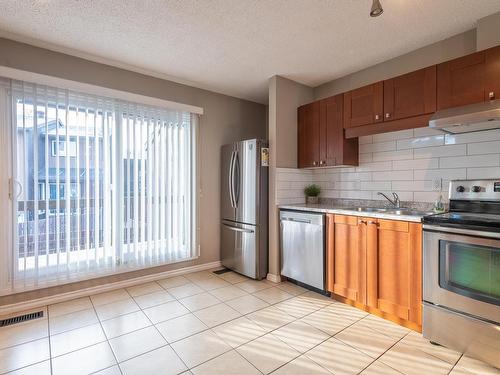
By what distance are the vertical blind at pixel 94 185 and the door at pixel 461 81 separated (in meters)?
2.75

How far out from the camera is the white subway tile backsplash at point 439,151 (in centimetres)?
239

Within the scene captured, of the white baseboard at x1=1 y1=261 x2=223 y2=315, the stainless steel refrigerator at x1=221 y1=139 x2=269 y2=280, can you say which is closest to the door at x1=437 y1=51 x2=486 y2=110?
the stainless steel refrigerator at x1=221 y1=139 x2=269 y2=280

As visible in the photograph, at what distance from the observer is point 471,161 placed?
7.63 ft

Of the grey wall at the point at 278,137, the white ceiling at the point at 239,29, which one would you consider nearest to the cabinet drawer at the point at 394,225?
the grey wall at the point at 278,137

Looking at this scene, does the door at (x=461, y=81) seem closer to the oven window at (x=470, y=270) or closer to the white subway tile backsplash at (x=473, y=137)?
the white subway tile backsplash at (x=473, y=137)

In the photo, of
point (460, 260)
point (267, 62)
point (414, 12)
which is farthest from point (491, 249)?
point (267, 62)

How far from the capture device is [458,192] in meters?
2.34

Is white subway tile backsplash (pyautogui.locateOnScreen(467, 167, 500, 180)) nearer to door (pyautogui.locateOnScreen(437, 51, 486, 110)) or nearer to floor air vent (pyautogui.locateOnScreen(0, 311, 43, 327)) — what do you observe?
door (pyautogui.locateOnScreen(437, 51, 486, 110))

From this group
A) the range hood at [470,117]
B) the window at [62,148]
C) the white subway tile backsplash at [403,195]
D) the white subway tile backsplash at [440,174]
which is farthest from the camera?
the white subway tile backsplash at [403,195]

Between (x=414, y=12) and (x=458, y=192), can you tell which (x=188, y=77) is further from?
(x=458, y=192)

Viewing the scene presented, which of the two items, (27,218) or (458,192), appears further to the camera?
(27,218)

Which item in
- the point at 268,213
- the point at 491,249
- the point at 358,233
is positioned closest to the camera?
the point at 491,249

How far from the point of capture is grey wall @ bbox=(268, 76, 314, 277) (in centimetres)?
328

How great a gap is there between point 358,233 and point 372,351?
37.8 inches
